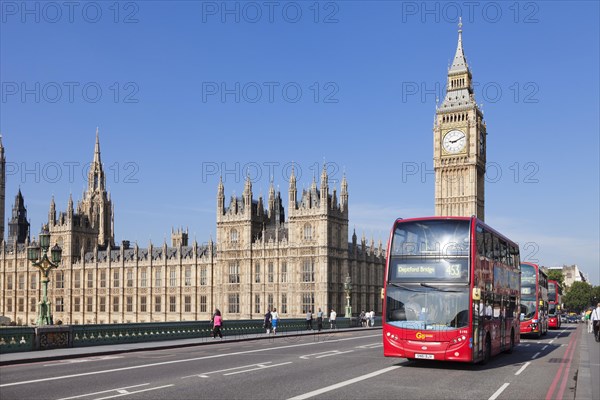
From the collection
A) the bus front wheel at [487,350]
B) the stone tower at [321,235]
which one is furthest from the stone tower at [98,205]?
the bus front wheel at [487,350]

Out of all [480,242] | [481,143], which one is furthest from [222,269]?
[480,242]

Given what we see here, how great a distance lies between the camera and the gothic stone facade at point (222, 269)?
256 feet

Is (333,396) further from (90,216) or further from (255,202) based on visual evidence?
(90,216)

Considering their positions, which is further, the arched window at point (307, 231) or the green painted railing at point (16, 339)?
the arched window at point (307, 231)

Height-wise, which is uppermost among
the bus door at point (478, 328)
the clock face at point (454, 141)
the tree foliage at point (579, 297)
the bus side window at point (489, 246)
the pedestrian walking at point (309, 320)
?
the clock face at point (454, 141)

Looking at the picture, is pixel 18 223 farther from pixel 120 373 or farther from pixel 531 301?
pixel 120 373

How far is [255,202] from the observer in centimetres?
8512

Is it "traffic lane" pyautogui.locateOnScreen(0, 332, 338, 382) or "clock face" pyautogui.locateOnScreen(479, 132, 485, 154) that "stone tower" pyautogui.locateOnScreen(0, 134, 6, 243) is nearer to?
"clock face" pyautogui.locateOnScreen(479, 132, 485, 154)

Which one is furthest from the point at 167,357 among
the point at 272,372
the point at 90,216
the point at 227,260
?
the point at 90,216

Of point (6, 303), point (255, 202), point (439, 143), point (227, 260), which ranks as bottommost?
point (6, 303)

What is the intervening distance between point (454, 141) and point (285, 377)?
92.6 meters

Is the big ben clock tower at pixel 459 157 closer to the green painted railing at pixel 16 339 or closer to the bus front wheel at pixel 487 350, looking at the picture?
the bus front wheel at pixel 487 350

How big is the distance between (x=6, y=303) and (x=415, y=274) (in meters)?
96.9

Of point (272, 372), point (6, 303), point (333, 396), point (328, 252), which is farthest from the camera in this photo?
point (6, 303)
